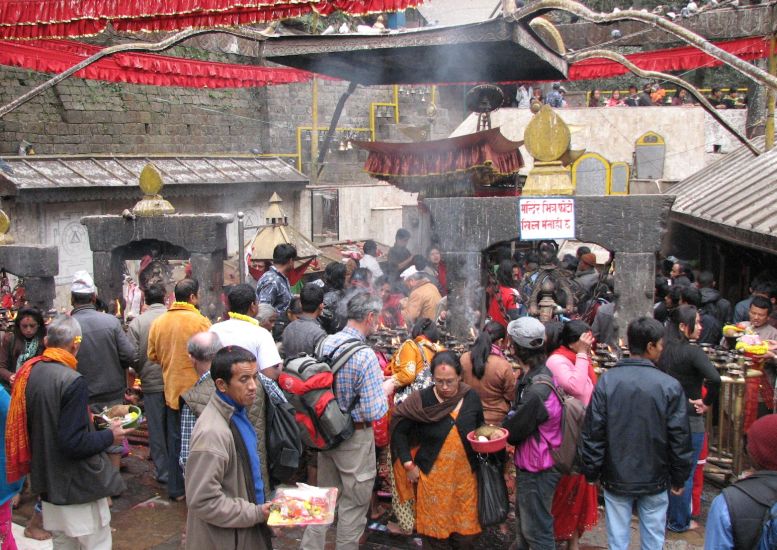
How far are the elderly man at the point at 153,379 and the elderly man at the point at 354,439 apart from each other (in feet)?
7.08

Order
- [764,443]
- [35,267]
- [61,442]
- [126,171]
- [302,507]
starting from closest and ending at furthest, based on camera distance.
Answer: [764,443]
[302,507]
[61,442]
[35,267]
[126,171]

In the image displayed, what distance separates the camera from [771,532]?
9.31ft

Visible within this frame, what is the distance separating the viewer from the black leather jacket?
4.19 meters

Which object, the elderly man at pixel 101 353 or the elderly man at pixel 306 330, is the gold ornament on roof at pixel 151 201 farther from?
the elderly man at pixel 306 330

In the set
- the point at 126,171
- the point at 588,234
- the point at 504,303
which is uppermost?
the point at 126,171

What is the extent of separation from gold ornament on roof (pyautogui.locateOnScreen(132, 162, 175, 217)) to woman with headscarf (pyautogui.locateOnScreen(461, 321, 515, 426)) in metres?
4.95

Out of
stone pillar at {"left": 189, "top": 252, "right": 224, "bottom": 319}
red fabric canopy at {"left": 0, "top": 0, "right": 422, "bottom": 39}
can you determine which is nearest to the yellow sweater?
stone pillar at {"left": 189, "top": 252, "right": 224, "bottom": 319}

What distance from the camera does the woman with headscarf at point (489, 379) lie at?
17.1 ft

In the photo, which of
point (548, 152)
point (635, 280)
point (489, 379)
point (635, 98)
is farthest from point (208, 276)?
point (635, 98)

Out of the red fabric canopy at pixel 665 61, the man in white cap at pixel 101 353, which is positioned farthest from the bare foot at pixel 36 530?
the red fabric canopy at pixel 665 61

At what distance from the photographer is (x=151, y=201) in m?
8.71

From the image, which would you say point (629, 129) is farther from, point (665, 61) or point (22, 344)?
point (22, 344)

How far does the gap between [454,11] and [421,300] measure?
1861cm

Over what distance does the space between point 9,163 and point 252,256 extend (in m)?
5.79
